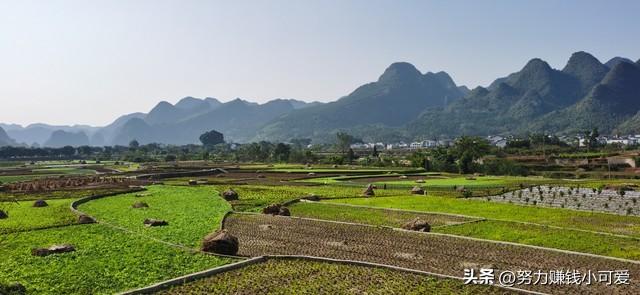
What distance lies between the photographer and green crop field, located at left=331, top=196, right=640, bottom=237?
32281 mm

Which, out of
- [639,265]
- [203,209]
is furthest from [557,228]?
[203,209]

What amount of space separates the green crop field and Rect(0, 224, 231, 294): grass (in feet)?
72.6

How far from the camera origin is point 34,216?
129ft

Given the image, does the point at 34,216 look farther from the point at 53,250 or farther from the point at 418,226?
the point at 418,226

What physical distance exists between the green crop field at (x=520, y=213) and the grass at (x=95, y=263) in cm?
2212

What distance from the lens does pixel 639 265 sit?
2134cm

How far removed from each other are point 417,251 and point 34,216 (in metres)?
30.4

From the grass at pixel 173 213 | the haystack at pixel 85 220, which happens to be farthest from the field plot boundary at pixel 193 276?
the haystack at pixel 85 220

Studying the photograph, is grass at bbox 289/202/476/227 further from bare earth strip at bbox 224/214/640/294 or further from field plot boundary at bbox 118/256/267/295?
field plot boundary at bbox 118/256/267/295

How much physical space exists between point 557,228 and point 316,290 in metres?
18.2

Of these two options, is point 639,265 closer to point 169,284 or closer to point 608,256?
point 608,256

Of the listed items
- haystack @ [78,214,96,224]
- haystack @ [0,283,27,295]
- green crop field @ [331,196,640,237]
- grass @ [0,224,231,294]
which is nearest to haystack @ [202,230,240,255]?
grass @ [0,224,231,294]

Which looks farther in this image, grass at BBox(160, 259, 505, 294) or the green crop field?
the green crop field

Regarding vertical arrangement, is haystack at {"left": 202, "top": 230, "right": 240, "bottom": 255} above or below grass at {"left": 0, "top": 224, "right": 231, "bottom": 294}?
above
